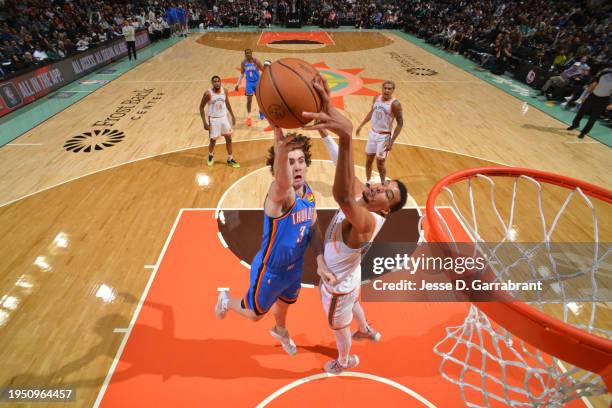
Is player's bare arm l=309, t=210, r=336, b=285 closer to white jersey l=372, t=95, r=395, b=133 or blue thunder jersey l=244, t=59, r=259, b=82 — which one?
white jersey l=372, t=95, r=395, b=133

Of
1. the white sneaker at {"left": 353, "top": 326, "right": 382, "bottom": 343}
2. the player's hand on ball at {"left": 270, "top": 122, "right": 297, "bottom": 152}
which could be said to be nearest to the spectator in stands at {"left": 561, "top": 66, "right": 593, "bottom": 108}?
the white sneaker at {"left": 353, "top": 326, "right": 382, "bottom": 343}

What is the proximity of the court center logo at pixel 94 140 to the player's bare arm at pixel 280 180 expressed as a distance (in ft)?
22.5

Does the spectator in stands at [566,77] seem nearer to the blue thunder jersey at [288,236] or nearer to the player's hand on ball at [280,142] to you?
the blue thunder jersey at [288,236]

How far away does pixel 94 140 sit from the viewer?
842cm

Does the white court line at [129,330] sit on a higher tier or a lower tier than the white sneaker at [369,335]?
lower

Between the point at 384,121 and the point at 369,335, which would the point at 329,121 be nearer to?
the point at 369,335

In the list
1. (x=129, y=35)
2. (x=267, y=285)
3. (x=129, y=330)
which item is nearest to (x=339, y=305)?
(x=267, y=285)

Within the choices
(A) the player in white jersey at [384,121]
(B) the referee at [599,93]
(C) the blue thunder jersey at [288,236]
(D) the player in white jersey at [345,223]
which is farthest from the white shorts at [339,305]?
(B) the referee at [599,93]

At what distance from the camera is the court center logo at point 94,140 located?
803 cm

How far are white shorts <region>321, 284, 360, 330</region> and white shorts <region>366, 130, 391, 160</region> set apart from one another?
3.60 metres

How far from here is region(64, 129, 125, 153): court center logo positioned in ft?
26.3

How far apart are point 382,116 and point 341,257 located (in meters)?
3.75

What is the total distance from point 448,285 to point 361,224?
2.88m

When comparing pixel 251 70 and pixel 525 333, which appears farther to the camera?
pixel 251 70
